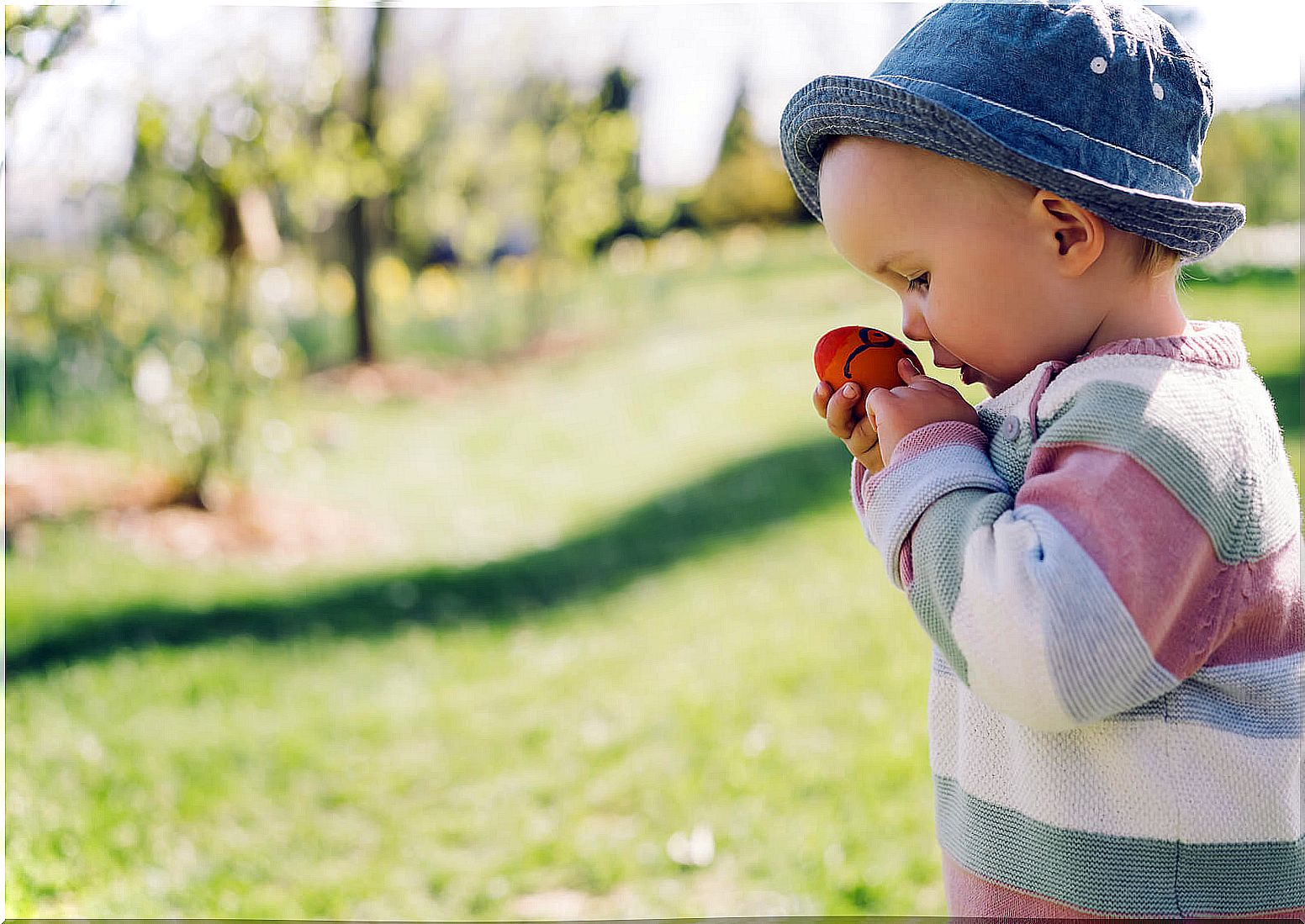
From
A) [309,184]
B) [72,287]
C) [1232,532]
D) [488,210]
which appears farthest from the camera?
[488,210]

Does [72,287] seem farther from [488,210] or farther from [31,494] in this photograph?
[488,210]

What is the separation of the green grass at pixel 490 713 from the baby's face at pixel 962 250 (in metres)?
1.82

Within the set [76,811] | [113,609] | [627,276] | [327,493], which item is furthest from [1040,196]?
[627,276]

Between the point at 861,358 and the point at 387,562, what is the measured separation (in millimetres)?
4447

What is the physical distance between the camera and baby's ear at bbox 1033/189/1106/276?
3.77ft

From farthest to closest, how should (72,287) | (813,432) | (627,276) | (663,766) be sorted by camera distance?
(627,276)
(813,432)
(72,287)
(663,766)

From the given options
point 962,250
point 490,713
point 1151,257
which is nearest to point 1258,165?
point 490,713

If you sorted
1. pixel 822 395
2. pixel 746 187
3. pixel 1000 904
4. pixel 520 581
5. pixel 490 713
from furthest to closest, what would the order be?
pixel 746 187
pixel 520 581
pixel 490 713
pixel 822 395
pixel 1000 904

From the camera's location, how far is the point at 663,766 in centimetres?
338

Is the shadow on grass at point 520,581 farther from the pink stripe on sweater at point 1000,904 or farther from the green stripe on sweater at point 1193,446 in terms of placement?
the green stripe on sweater at point 1193,446

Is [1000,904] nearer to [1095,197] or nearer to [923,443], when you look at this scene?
[923,443]

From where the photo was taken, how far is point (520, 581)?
519cm

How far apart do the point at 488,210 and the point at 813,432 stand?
6.18 metres

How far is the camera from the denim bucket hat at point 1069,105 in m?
1.11
